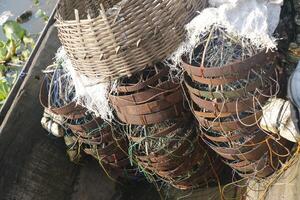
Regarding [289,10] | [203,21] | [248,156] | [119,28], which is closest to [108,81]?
[119,28]

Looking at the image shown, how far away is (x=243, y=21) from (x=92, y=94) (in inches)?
36.8

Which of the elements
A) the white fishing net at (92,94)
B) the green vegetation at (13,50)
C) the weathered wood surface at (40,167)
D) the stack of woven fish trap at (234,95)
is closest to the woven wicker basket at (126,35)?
the white fishing net at (92,94)

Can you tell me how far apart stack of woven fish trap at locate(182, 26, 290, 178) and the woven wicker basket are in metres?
0.17

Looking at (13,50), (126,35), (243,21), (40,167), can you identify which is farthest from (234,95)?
(13,50)

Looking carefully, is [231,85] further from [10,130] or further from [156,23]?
[10,130]

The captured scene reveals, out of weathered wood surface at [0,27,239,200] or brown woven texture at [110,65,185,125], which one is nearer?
brown woven texture at [110,65,185,125]

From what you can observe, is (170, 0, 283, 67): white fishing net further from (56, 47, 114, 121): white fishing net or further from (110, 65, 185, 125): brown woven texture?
(56, 47, 114, 121): white fishing net

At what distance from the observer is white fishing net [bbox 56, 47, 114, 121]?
8.79ft

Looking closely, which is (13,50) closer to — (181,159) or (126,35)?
(181,159)

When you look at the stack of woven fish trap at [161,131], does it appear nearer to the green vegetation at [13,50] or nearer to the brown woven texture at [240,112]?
the brown woven texture at [240,112]

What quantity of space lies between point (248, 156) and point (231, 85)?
49 cm

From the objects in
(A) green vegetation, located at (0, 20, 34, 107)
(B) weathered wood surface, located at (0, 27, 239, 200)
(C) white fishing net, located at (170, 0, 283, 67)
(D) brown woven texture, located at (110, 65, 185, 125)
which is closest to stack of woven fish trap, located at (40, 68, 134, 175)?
(B) weathered wood surface, located at (0, 27, 239, 200)

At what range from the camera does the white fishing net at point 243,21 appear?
90.5 inches

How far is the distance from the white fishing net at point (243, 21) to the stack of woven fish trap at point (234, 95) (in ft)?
0.16
